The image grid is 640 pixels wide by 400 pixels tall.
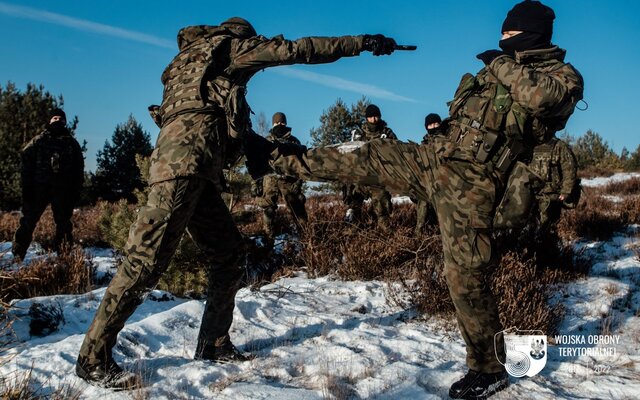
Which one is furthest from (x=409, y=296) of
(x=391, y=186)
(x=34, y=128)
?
(x=34, y=128)

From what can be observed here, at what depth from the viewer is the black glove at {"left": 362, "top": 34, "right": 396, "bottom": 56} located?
277 centimetres

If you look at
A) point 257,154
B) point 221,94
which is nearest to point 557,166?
point 257,154

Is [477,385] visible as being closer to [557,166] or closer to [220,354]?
[220,354]

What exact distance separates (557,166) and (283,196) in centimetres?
426

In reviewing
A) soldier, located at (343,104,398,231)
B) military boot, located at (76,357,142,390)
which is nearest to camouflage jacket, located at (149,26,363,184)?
military boot, located at (76,357,142,390)

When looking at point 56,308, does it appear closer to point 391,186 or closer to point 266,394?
point 266,394

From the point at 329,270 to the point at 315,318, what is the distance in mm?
1595

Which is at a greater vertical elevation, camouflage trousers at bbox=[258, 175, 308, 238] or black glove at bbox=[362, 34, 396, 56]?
black glove at bbox=[362, 34, 396, 56]

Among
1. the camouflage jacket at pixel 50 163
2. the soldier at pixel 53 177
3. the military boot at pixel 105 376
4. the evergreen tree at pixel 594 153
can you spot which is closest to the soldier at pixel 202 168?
the military boot at pixel 105 376

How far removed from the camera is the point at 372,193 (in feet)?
26.1

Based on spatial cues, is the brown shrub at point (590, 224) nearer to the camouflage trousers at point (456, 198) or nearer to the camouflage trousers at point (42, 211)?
the camouflage trousers at point (456, 198)

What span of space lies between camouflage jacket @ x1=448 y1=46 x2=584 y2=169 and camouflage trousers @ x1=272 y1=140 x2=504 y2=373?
0.14 m

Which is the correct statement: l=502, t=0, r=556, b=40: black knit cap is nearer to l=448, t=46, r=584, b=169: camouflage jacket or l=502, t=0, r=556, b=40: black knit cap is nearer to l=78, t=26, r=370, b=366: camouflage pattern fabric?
l=448, t=46, r=584, b=169: camouflage jacket

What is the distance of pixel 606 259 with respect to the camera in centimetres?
642
